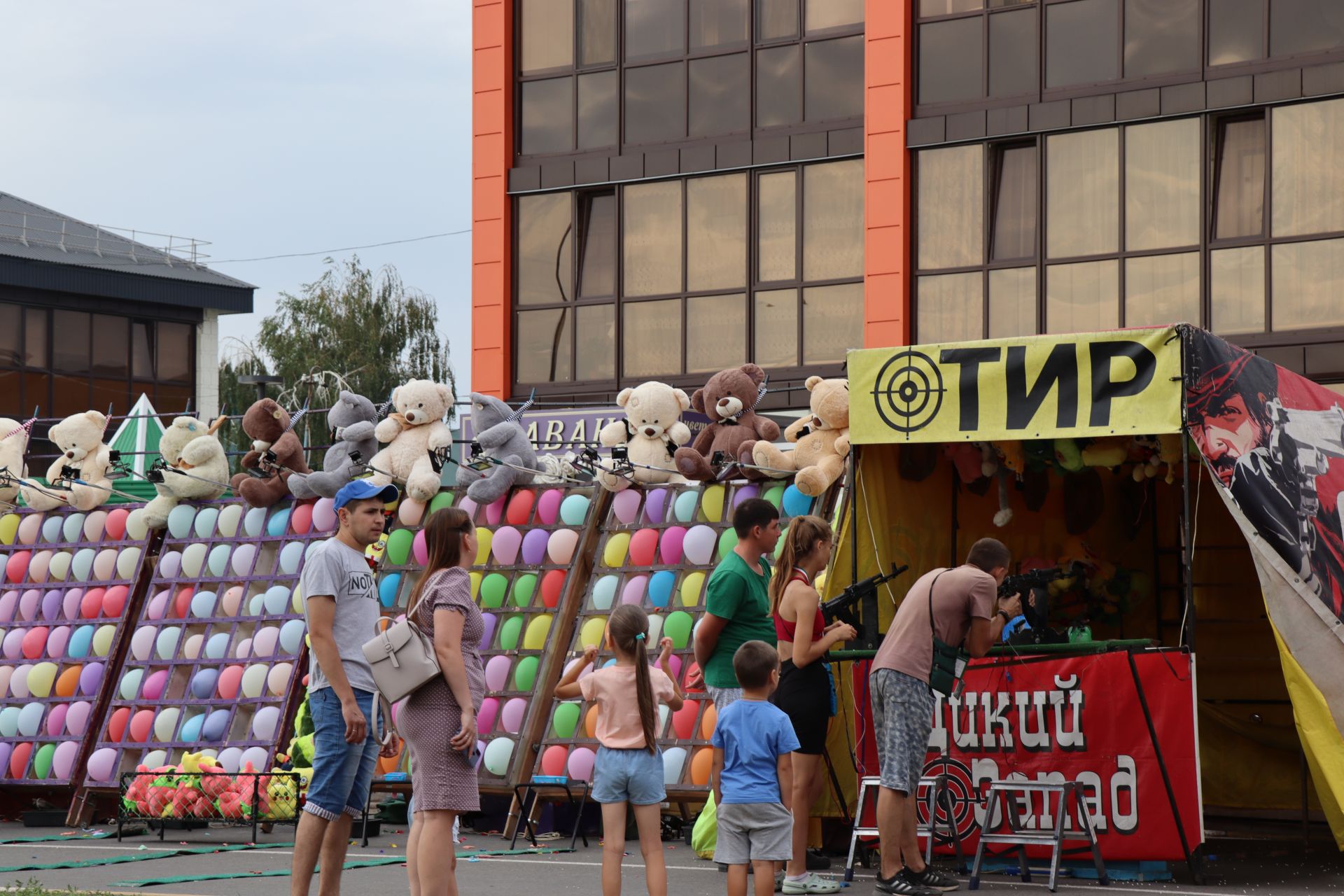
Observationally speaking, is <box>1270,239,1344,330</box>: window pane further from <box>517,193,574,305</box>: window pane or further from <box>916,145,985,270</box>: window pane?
<box>517,193,574,305</box>: window pane

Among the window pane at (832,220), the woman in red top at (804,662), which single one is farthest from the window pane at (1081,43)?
the woman in red top at (804,662)

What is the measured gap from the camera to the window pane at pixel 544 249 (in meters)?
23.6

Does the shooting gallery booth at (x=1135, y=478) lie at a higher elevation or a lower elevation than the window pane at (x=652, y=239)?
lower

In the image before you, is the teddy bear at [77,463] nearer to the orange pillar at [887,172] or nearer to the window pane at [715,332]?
the window pane at [715,332]

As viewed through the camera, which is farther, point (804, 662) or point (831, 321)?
point (831, 321)

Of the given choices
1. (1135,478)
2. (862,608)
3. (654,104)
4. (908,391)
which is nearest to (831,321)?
(654,104)

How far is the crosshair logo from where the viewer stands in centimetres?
1016

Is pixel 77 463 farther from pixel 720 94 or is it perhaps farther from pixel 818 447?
pixel 720 94

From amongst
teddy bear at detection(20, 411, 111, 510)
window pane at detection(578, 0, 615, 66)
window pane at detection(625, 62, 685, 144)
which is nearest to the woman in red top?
teddy bear at detection(20, 411, 111, 510)

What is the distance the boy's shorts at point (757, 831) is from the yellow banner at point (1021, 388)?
3.20m

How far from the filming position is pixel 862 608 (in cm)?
1085

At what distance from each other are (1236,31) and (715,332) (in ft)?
23.3

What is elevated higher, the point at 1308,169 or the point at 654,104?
the point at 654,104

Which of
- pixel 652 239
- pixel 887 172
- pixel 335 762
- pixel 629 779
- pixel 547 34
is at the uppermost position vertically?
pixel 547 34
